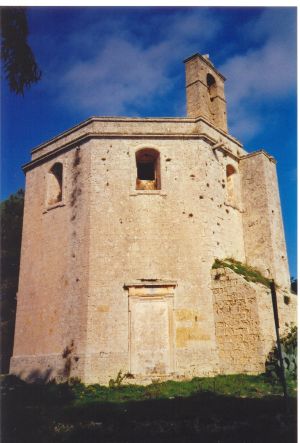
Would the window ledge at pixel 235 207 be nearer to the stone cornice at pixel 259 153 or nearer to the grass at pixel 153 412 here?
the stone cornice at pixel 259 153

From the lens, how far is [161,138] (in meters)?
14.7

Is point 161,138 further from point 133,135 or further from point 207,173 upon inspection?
point 207,173

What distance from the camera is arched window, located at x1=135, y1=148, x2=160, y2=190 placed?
14.7m

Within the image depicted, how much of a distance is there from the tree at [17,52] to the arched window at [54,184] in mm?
7955

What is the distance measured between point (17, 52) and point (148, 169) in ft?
28.9

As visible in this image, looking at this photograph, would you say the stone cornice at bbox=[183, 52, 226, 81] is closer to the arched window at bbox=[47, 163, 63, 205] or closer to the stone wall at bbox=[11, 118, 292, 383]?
the stone wall at bbox=[11, 118, 292, 383]

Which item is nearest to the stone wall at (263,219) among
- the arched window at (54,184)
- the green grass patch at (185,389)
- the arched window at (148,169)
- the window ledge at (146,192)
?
the arched window at (148,169)

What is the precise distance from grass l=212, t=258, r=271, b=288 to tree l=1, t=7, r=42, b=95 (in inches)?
323

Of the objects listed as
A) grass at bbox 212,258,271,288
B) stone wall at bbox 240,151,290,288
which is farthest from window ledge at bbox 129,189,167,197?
stone wall at bbox 240,151,290,288

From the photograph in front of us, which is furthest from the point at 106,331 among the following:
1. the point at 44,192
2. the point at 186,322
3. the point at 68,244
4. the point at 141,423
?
the point at 44,192

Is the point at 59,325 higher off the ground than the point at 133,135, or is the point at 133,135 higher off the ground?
the point at 133,135

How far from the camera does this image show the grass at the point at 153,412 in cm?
695

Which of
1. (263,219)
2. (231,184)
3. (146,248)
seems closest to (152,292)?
(146,248)

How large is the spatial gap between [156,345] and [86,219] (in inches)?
175
